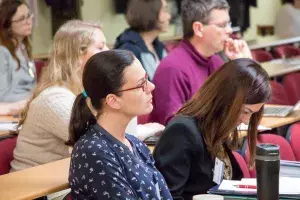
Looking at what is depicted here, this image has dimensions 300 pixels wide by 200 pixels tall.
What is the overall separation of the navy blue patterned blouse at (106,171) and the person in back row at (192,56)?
1535mm

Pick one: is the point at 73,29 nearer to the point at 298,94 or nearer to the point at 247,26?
the point at 298,94

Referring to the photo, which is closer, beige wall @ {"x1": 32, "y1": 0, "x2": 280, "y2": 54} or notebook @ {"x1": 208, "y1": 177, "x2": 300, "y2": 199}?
notebook @ {"x1": 208, "y1": 177, "x2": 300, "y2": 199}

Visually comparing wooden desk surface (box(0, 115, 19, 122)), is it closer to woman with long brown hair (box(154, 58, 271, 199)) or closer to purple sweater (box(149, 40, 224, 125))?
purple sweater (box(149, 40, 224, 125))

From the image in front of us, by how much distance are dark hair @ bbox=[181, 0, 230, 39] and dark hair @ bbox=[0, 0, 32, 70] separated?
5.08 ft

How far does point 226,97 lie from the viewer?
277 cm

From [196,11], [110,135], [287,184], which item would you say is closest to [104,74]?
[110,135]

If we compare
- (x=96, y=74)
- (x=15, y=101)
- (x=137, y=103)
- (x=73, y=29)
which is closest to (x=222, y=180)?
(x=137, y=103)

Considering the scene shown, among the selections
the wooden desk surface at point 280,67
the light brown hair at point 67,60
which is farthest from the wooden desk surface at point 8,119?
the wooden desk surface at point 280,67

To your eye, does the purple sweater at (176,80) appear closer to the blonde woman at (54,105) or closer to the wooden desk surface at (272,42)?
the blonde woman at (54,105)

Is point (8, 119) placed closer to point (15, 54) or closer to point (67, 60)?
point (15, 54)

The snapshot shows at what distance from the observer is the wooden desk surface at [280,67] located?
644cm

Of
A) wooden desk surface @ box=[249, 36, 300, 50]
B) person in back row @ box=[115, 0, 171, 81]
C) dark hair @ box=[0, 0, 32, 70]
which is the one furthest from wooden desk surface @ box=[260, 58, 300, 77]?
dark hair @ box=[0, 0, 32, 70]

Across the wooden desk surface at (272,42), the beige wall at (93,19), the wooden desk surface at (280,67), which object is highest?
the beige wall at (93,19)

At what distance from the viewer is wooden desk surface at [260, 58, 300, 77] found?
644cm
